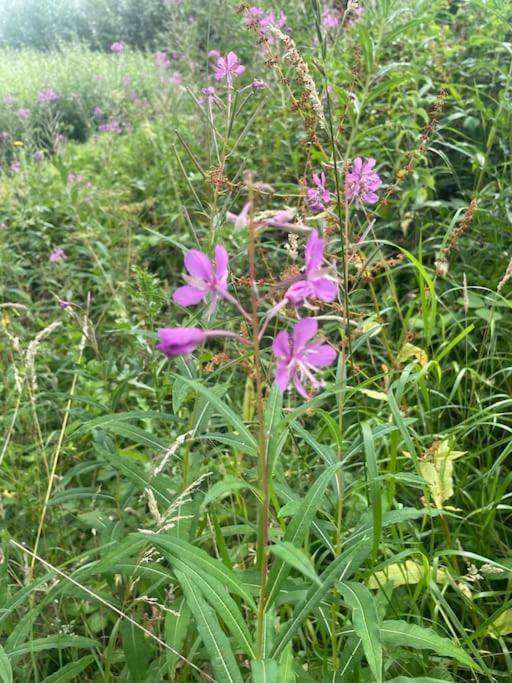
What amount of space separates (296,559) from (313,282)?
0.34m

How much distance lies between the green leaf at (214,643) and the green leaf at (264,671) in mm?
128

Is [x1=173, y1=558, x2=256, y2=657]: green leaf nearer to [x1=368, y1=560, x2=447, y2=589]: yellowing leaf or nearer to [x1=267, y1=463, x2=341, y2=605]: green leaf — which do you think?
[x1=267, y1=463, x2=341, y2=605]: green leaf

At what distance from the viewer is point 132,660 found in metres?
1.37

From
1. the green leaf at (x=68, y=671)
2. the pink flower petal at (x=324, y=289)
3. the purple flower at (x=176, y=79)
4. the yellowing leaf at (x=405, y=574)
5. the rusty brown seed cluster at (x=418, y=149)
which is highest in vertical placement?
the pink flower petal at (x=324, y=289)

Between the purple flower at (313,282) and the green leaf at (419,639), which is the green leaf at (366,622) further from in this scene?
the purple flower at (313,282)

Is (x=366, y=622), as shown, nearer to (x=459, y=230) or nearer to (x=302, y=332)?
(x=302, y=332)

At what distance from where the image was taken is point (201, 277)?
2.81ft

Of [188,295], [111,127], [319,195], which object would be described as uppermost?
[188,295]

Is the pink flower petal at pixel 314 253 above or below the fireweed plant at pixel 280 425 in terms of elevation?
above

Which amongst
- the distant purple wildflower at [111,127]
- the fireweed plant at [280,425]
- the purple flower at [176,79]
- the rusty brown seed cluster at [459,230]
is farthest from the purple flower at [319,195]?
the purple flower at [176,79]

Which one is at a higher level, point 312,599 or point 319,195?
point 319,195

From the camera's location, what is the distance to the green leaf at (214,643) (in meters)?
1.04

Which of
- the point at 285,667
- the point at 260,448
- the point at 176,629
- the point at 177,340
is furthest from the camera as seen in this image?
the point at 176,629

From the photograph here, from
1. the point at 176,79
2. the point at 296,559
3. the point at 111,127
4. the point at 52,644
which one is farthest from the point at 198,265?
the point at 176,79
